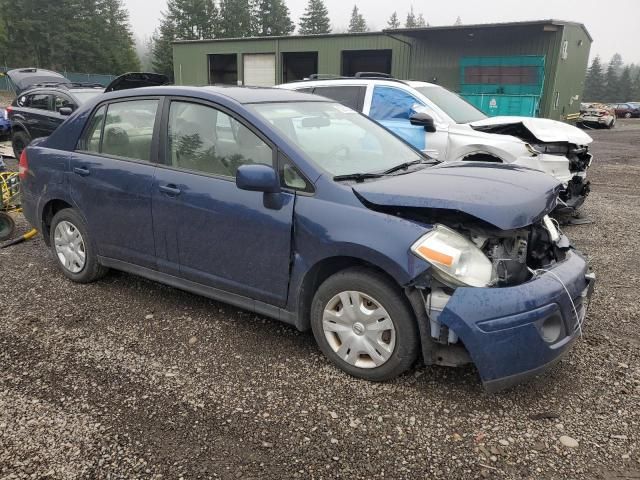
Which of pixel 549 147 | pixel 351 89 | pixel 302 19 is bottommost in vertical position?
pixel 549 147

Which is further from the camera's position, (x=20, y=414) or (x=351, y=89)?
(x=351, y=89)

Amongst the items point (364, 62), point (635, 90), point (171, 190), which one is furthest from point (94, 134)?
point (635, 90)

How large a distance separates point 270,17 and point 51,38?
28.7 m

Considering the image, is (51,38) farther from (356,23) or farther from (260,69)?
(356,23)

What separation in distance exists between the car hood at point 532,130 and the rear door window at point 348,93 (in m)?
1.61

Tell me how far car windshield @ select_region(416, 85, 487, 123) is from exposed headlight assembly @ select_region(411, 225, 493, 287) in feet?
15.4

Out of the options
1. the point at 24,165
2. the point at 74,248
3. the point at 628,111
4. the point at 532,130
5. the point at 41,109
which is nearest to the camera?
the point at 74,248

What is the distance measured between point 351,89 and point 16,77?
12309mm

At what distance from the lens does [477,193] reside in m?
3.05

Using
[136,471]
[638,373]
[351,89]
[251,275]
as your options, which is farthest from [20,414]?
[351,89]

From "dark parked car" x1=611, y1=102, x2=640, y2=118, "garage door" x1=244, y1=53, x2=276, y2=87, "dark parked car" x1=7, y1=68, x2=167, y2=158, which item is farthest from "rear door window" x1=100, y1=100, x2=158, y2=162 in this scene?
"dark parked car" x1=611, y1=102, x2=640, y2=118

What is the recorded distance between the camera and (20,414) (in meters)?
2.92

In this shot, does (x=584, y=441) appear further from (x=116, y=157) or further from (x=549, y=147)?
(x=549, y=147)

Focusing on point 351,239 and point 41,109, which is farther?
point 41,109
